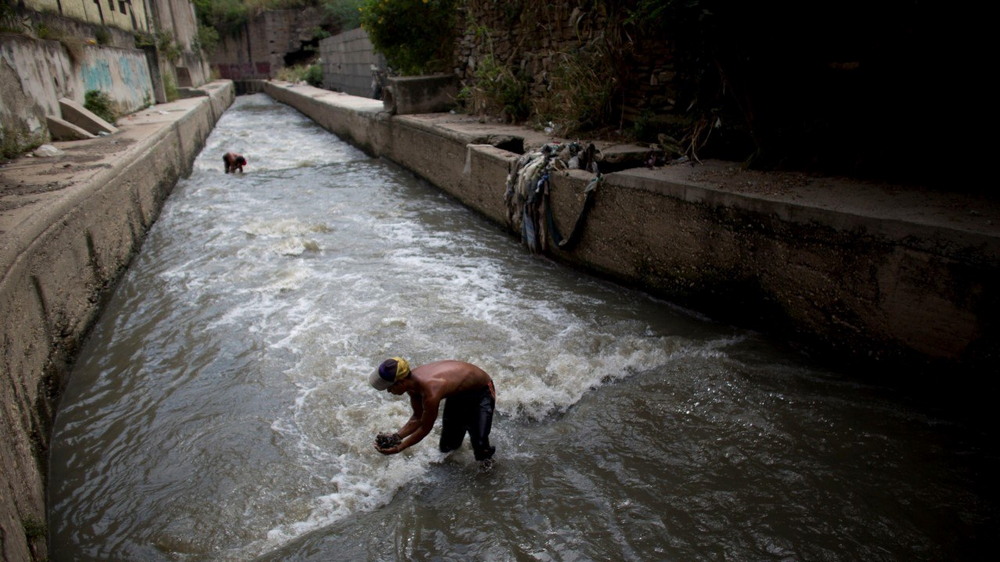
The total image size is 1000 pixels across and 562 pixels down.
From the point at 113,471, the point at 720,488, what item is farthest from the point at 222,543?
the point at 720,488

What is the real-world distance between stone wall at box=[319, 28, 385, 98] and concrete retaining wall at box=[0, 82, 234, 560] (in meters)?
11.7

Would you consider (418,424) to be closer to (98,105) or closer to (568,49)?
(568,49)

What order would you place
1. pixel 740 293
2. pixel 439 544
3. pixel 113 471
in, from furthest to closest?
pixel 740 293, pixel 113 471, pixel 439 544

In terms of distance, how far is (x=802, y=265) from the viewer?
432 cm

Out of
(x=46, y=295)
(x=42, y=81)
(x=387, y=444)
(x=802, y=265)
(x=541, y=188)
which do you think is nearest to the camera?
(x=387, y=444)

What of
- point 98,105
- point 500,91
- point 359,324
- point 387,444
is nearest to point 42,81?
point 98,105

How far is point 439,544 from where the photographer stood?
307 centimetres

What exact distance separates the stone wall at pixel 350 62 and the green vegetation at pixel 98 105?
7.34 meters

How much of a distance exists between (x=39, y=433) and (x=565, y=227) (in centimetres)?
486

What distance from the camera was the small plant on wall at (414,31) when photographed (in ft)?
42.1

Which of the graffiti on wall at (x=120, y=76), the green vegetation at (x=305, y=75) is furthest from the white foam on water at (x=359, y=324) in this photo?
the green vegetation at (x=305, y=75)

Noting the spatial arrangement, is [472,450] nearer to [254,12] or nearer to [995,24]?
[995,24]

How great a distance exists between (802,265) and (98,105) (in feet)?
42.5

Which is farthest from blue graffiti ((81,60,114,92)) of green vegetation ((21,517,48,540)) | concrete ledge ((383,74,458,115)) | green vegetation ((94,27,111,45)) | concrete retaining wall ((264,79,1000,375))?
green vegetation ((21,517,48,540))
